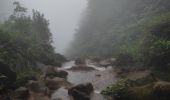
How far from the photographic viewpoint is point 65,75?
28.5 meters

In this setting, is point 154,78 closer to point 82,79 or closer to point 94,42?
point 82,79

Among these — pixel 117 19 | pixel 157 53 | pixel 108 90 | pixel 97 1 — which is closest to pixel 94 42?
pixel 117 19

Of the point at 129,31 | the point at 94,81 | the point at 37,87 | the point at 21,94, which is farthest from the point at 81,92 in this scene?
the point at 129,31

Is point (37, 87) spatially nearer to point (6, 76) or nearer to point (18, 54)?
point (6, 76)

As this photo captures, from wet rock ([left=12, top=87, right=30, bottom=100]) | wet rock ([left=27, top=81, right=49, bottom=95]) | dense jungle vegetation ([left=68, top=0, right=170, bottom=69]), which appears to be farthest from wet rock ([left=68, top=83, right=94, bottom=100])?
dense jungle vegetation ([left=68, top=0, right=170, bottom=69])

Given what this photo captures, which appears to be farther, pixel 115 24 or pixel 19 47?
pixel 115 24

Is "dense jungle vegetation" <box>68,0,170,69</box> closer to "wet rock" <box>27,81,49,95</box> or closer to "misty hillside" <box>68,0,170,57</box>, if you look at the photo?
"misty hillside" <box>68,0,170,57</box>

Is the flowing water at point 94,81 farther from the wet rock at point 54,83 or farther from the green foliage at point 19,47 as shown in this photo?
the green foliage at point 19,47

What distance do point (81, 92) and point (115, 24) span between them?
45.8 metres

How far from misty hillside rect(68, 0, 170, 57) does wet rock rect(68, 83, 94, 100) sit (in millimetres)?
11718

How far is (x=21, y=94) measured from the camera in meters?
18.1

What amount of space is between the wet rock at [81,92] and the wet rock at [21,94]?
313 cm

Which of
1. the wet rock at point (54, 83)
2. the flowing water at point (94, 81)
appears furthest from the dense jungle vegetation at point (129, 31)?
the wet rock at point (54, 83)

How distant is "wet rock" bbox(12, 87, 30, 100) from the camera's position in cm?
1767
